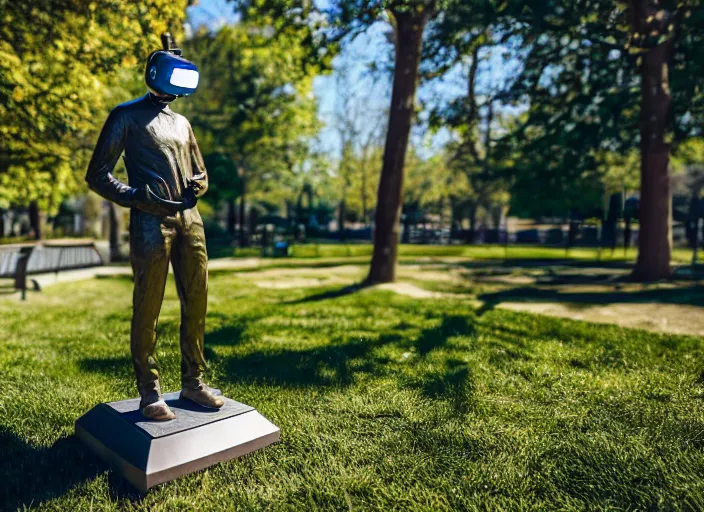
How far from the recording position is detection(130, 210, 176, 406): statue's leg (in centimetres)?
306

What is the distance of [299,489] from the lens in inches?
110

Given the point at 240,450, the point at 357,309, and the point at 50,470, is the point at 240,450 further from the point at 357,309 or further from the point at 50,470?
the point at 357,309

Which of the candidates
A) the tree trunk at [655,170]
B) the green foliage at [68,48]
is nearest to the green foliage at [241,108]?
the green foliage at [68,48]

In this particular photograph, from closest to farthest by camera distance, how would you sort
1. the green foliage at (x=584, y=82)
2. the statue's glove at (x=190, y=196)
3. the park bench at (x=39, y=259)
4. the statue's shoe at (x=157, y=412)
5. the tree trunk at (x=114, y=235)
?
the statue's shoe at (x=157, y=412)
the statue's glove at (x=190, y=196)
the green foliage at (x=584, y=82)
the park bench at (x=39, y=259)
the tree trunk at (x=114, y=235)

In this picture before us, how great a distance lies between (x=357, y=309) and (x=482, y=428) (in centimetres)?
476

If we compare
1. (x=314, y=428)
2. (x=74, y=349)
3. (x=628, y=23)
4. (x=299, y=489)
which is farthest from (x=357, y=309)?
(x=628, y=23)

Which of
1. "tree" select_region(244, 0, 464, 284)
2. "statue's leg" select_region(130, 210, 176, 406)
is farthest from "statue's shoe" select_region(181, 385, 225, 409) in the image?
"tree" select_region(244, 0, 464, 284)

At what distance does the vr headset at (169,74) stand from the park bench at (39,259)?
8208 millimetres

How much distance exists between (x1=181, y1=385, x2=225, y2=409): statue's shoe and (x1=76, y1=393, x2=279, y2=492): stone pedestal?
0.13ft

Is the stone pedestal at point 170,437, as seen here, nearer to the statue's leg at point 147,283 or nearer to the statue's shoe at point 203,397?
the statue's shoe at point 203,397

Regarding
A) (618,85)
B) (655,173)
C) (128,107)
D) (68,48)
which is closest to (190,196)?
(128,107)

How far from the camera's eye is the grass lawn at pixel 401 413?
2764 mm

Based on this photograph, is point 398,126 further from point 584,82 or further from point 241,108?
A: point 241,108

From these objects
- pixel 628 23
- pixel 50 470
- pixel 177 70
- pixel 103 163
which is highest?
pixel 628 23
